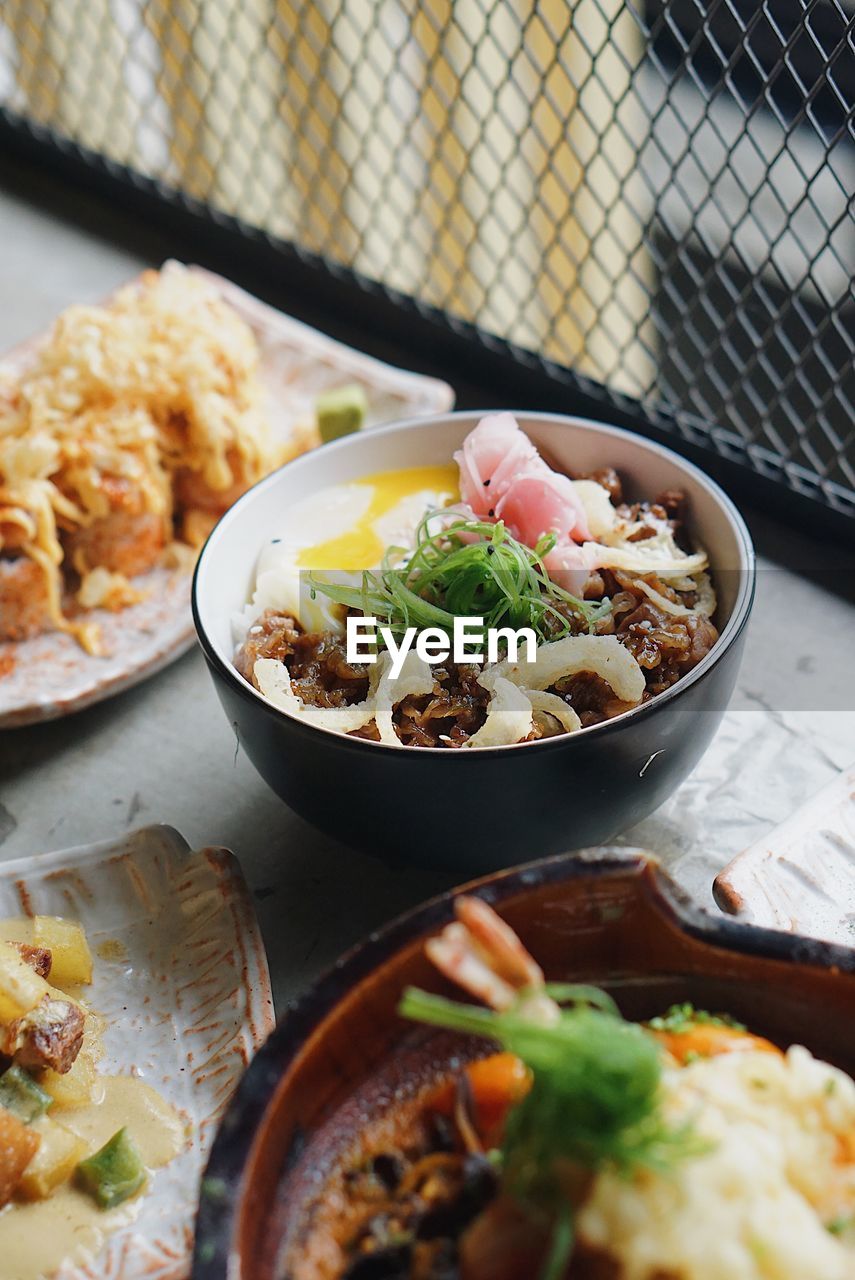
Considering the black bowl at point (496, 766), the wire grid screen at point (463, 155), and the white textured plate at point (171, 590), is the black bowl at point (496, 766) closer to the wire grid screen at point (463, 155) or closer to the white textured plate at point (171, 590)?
the white textured plate at point (171, 590)

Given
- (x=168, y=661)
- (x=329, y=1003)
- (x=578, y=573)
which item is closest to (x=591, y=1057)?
(x=329, y=1003)

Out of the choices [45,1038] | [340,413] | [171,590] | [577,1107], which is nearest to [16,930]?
[45,1038]

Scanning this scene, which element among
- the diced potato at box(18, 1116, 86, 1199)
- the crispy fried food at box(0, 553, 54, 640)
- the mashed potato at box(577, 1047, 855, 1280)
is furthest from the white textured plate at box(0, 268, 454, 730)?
the mashed potato at box(577, 1047, 855, 1280)

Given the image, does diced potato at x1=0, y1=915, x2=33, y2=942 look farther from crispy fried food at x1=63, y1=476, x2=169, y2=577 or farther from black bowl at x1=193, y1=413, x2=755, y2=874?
crispy fried food at x1=63, y1=476, x2=169, y2=577

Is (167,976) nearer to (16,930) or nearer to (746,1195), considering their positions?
(16,930)

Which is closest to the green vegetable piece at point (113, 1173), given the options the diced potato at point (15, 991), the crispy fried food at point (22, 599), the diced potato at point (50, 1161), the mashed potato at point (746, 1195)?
the diced potato at point (50, 1161)
